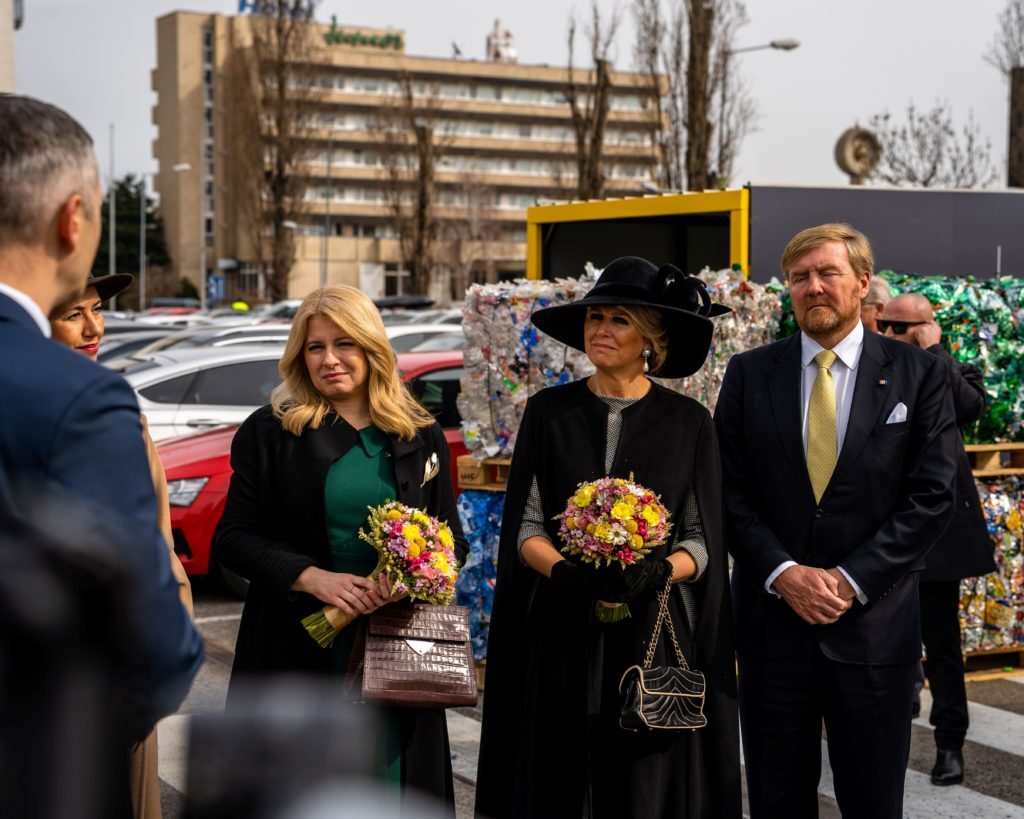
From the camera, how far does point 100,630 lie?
5.60ft

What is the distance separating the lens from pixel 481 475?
6875mm

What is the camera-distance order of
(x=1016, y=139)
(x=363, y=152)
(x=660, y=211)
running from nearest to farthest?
(x=660, y=211) < (x=1016, y=139) < (x=363, y=152)

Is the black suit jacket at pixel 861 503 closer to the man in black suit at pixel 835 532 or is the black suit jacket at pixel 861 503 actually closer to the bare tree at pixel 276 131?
the man in black suit at pixel 835 532

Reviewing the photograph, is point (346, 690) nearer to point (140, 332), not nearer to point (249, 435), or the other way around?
point (249, 435)

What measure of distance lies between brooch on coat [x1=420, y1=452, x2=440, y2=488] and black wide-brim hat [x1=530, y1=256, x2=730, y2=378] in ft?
2.02

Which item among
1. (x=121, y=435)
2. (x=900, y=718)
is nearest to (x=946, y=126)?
(x=900, y=718)

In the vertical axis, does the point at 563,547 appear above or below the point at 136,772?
above

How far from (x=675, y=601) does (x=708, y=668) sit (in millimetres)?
218

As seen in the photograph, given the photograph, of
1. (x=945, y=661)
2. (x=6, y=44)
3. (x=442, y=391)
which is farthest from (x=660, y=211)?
(x=6, y=44)

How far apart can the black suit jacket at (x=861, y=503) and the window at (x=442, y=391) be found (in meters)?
5.61

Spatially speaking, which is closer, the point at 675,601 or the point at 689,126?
→ the point at 675,601

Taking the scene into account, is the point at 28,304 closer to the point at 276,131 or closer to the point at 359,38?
the point at 276,131

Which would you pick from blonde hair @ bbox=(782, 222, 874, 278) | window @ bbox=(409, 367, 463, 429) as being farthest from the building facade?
blonde hair @ bbox=(782, 222, 874, 278)

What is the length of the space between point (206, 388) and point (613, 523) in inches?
315
